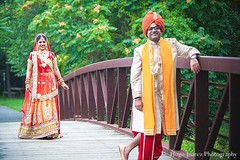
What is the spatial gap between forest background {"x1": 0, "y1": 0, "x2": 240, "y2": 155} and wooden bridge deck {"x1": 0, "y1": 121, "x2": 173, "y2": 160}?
14.6 ft

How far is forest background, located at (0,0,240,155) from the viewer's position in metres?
14.3

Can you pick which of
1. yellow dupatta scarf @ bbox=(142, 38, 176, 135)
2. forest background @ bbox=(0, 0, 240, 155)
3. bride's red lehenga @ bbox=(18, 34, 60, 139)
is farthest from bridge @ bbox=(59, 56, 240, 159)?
forest background @ bbox=(0, 0, 240, 155)

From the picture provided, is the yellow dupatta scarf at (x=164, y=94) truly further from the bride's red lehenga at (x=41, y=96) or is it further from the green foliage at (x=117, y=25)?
the green foliage at (x=117, y=25)

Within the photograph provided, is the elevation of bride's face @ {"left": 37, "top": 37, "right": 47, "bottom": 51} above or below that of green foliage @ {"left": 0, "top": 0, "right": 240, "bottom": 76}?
below

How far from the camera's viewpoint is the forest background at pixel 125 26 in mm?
14297

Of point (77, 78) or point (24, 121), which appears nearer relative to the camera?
point (24, 121)

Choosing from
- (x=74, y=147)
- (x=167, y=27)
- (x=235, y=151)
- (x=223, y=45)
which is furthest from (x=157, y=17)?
(x=223, y=45)

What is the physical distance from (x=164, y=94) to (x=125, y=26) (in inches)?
474

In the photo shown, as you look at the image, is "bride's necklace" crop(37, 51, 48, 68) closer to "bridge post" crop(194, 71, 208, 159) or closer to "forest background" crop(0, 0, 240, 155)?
"bridge post" crop(194, 71, 208, 159)

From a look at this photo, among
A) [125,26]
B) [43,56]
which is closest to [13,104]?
[125,26]

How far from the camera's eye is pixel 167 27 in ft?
46.7

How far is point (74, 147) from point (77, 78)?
23.9 ft

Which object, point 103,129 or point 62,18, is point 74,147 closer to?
point 103,129

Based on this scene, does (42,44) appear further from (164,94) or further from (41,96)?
(164,94)
